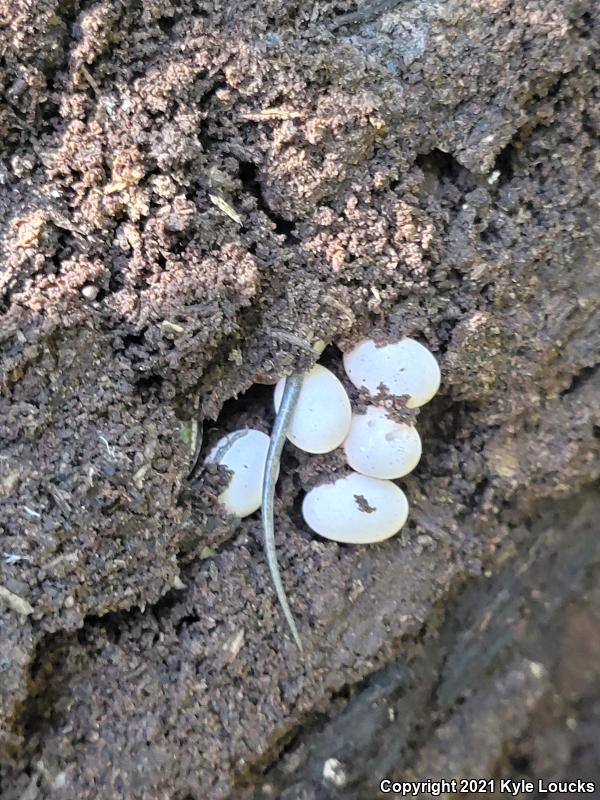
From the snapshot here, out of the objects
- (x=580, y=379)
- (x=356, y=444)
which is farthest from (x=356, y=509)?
(x=580, y=379)

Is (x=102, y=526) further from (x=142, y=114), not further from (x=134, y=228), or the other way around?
(x=142, y=114)

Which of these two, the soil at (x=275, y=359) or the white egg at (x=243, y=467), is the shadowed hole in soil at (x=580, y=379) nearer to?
the soil at (x=275, y=359)

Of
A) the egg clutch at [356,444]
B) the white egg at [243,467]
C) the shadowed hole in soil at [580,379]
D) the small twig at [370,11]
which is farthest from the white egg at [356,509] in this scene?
the small twig at [370,11]

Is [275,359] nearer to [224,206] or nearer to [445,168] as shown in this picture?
[224,206]

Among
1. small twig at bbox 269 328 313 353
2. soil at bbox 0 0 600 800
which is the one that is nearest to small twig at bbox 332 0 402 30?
soil at bbox 0 0 600 800

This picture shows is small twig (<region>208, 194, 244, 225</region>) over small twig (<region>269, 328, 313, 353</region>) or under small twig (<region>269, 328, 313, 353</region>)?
over

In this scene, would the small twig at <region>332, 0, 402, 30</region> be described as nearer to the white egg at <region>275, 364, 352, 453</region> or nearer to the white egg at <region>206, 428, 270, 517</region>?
the white egg at <region>275, 364, 352, 453</region>
